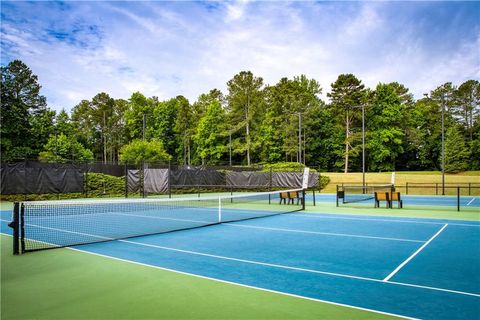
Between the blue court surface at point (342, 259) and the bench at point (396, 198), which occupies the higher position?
the bench at point (396, 198)

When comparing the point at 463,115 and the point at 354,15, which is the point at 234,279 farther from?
the point at 463,115

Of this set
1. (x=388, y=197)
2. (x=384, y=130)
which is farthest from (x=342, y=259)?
(x=384, y=130)

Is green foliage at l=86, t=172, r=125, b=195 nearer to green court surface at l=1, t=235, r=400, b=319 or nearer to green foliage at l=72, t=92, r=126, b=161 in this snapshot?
green court surface at l=1, t=235, r=400, b=319

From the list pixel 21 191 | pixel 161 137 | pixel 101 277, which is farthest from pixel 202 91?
pixel 101 277

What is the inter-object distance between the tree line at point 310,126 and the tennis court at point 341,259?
132 ft

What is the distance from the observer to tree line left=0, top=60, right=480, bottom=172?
50656mm

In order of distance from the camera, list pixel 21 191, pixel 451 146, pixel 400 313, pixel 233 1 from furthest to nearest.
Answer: pixel 451 146, pixel 21 191, pixel 233 1, pixel 400 313

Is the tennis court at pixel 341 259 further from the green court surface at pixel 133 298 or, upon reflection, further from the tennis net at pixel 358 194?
the tennis net at pixel 358 194

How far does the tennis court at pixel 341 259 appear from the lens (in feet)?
14.9

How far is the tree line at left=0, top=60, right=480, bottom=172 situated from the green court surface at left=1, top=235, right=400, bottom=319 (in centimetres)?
4328

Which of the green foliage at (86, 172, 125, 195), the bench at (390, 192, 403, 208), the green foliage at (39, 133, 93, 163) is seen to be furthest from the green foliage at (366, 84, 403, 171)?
the green foliage at (39, 133, 93, 163)

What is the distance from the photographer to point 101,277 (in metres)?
5.53

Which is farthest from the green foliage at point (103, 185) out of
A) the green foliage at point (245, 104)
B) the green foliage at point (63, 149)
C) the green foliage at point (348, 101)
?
the green foliage at point (348, 101)

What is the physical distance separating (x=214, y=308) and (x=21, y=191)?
19.8 meters
